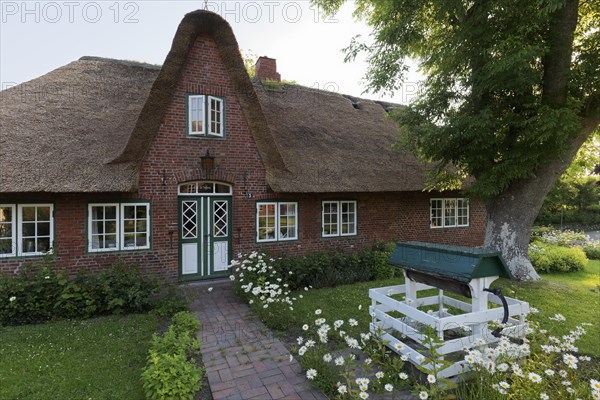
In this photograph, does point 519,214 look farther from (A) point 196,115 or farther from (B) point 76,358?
(B) point 76,358

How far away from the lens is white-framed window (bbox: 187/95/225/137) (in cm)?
816

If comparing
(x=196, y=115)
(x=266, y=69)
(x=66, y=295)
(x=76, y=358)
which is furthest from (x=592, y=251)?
(x=66, y=295)

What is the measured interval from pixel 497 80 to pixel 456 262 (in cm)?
505

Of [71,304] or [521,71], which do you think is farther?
[521,71]

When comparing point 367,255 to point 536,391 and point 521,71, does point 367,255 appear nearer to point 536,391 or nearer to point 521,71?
point 521,71

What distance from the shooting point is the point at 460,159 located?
8.51 metres

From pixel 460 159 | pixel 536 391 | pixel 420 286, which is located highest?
pixel 460 159

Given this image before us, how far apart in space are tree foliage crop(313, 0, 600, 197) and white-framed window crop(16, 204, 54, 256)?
343 inches

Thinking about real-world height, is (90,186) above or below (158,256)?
above

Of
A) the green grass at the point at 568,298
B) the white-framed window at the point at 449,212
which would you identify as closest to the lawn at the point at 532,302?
the green grass at the point at 568,298

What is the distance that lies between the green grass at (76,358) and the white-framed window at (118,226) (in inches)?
78.8

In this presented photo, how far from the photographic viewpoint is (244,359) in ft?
14.9

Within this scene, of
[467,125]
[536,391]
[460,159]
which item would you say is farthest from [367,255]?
[536,391]

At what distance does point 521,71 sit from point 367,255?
5666mm
